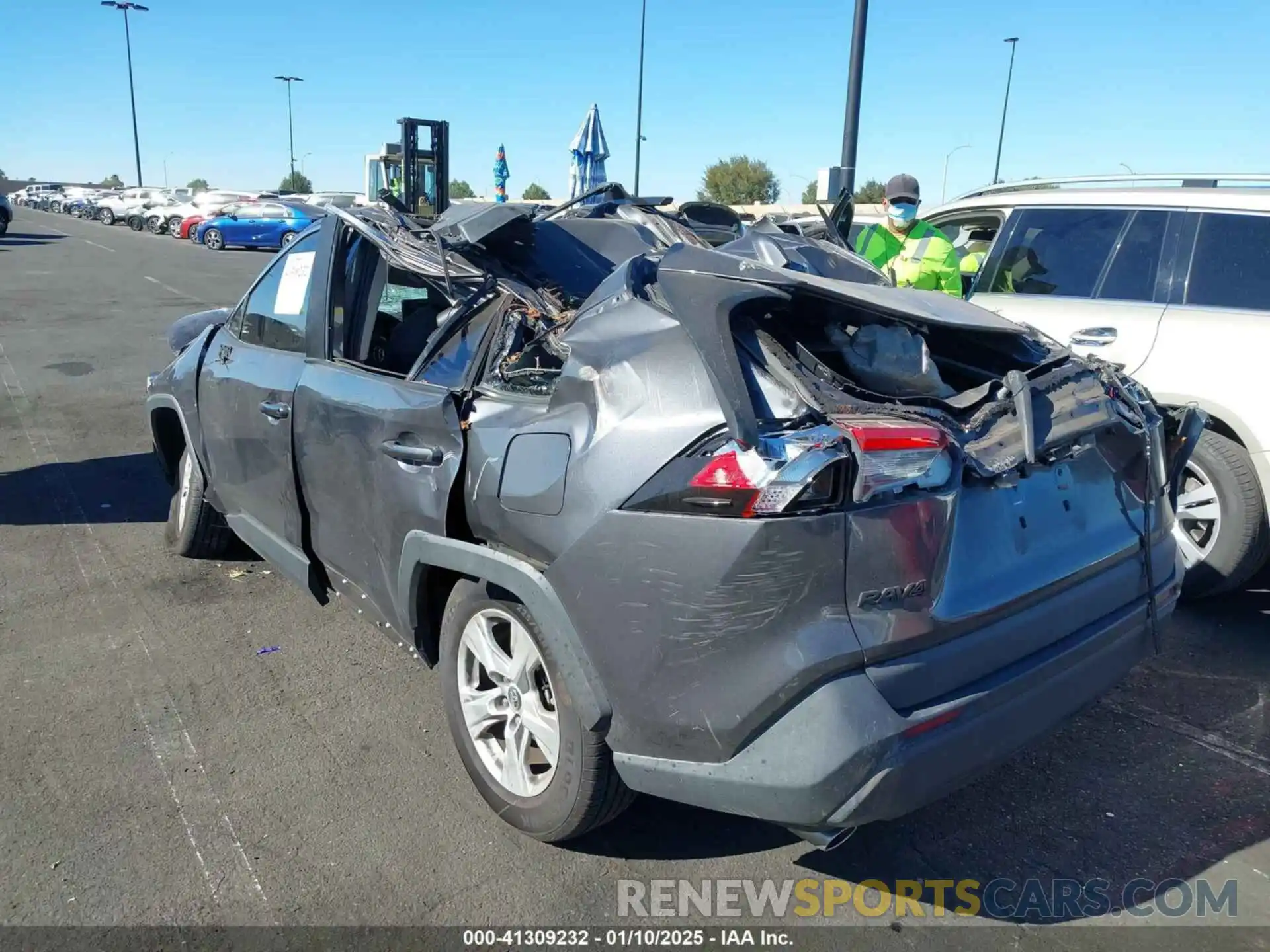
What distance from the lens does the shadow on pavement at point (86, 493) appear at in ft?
18.9

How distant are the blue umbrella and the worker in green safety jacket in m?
13.5

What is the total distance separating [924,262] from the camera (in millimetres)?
5562

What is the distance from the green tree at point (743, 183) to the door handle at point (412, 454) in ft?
172

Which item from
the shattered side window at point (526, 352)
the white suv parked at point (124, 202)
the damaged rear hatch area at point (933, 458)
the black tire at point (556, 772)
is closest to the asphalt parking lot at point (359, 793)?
the black tire at point (556, 772)

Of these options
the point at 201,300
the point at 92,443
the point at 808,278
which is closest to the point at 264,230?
the point at 201,300

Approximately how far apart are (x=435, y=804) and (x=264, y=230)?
110ft

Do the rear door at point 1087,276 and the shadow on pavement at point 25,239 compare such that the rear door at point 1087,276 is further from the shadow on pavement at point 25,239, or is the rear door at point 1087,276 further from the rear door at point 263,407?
the shadow on pavement at point 25,239

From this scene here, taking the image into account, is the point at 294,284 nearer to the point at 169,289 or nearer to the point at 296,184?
the point at 169,289

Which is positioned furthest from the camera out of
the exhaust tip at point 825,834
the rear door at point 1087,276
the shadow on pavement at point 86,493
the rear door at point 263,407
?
the shadow on pavement at point 86,493

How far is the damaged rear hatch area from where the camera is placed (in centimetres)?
224

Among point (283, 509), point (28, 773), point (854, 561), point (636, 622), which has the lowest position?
point (28, 773)

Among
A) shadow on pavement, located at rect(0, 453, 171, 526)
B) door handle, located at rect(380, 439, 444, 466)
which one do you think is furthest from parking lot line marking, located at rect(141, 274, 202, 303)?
door handle, located at rect(380, 439, 444, 466)

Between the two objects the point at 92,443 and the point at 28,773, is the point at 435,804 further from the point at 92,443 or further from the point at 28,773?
the point at 92,443

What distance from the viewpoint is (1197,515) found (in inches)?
184
